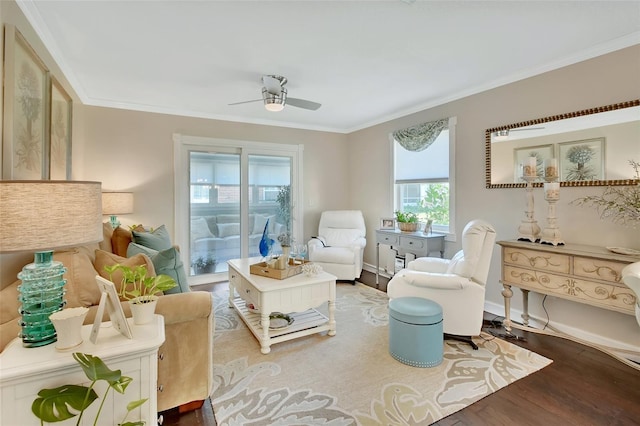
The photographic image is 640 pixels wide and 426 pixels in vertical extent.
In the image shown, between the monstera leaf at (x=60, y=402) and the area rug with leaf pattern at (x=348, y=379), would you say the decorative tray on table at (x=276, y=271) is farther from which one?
the monstera leaf at (x=60, y=402)

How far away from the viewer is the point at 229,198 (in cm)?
480

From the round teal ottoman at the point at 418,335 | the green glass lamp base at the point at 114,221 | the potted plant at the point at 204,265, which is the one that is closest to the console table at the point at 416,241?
the round teal ottoman at the point at 418,335

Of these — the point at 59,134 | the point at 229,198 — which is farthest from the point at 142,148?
the point at 59,134

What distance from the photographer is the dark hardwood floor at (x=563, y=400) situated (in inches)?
70.0

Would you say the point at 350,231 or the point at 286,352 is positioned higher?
the point at 350,231

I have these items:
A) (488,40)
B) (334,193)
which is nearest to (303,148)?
(334,193)

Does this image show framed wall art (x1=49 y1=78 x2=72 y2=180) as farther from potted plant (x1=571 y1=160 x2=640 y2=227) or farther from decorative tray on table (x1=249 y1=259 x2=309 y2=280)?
potted plant (x1=571 y1=160 x2=640 y2=227)

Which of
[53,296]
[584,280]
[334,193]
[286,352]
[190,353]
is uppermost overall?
[334,193]

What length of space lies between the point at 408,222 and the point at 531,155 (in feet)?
5.24

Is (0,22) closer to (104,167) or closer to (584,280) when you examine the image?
(104,167)

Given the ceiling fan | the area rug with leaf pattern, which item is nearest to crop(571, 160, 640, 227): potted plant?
the area rug with leaf pattern

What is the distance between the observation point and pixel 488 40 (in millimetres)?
2436

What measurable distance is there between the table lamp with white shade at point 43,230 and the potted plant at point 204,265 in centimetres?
342

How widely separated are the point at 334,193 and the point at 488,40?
359cm
